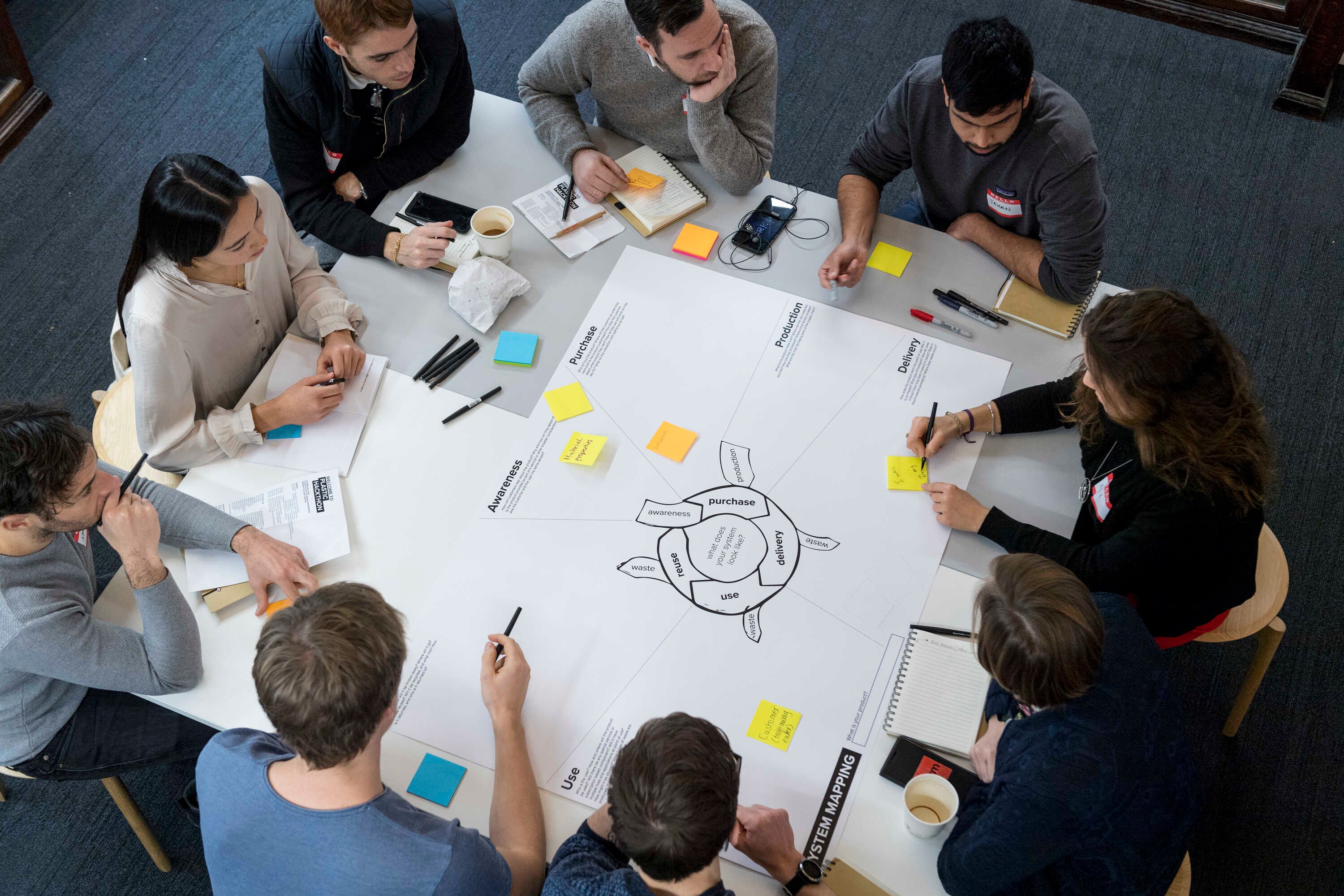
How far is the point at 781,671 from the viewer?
1704 mm

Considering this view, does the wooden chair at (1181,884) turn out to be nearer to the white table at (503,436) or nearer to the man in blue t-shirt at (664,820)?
the white table at (503,436)

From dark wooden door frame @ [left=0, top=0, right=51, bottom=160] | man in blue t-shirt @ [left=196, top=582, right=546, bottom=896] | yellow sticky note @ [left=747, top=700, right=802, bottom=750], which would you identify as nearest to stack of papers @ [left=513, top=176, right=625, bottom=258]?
man in blue t-shirt @ [left=196, top=582, right=546, bottom=896]

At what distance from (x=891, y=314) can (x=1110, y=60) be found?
8.11ft

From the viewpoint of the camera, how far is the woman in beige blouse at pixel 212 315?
1826 mm

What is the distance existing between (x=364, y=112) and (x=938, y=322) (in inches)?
57.4

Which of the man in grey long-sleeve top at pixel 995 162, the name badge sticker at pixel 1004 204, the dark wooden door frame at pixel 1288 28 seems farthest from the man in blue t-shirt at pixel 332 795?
the dark wooden door frame at pixel 1288 28

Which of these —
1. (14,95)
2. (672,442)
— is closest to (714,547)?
(672,442)

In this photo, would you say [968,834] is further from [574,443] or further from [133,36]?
[133,36]

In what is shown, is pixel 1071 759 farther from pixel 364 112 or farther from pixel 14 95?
pixel 14 95

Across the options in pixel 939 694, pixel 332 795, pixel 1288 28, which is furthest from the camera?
pixel 1288 28

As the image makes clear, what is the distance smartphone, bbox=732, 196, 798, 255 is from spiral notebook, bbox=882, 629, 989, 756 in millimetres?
999

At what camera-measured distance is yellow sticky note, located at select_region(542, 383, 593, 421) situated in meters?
2.01

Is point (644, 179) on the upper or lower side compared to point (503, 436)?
upper

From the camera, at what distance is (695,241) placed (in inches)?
88.9
